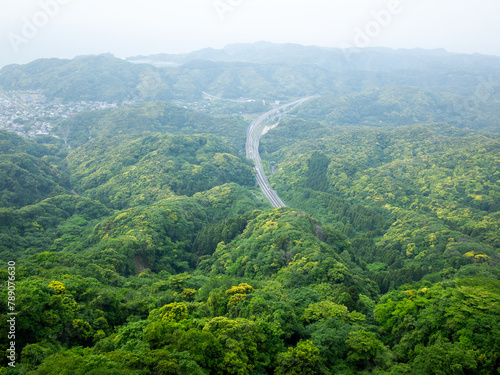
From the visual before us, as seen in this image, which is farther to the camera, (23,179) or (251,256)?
(23,179)

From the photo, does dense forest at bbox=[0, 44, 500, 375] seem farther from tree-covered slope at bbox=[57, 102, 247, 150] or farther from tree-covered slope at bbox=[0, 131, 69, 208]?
tree-covered slope at bbox=[57, 102, 247, 150]

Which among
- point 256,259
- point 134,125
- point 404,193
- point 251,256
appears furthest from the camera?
point 134,125

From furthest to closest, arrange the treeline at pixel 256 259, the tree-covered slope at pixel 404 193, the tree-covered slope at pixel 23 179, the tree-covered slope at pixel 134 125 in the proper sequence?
the tree-covered slope at pixel 134 125 → the tree-covered slope at pixel 23 179 → the tree-covered slope at pixel 404 193 → the treeline at pixel 256 259

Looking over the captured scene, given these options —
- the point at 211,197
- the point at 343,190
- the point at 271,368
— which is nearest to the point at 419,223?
the point at 343,190

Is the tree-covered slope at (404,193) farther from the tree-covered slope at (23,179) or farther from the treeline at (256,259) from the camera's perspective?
the tree-covered slope at (23,179)

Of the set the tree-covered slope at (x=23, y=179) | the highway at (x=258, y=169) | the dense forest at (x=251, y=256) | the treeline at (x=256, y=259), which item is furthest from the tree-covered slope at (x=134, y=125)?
the tree-covered slope at (x=23, y=179)

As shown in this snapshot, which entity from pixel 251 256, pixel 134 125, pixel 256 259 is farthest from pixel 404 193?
pixel 134 125

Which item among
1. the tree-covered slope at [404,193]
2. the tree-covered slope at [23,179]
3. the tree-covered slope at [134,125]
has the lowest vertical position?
the tree-covered slope at [404,193]

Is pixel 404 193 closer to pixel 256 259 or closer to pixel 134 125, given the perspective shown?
pixel 256 259

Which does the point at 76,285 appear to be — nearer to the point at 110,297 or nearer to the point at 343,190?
the point at 110,297
